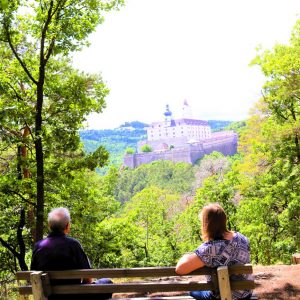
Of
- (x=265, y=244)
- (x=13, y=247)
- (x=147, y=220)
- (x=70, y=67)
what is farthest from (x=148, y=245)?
(x=70, y=67)

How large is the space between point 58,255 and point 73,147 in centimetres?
691

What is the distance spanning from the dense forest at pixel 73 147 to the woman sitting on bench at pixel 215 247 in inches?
101

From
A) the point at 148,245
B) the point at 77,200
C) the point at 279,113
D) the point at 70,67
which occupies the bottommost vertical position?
the point at 148,245

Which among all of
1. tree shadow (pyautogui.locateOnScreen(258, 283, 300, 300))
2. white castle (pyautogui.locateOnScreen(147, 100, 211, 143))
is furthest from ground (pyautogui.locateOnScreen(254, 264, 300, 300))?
white castle (pyautogui.locateOnScreen(147, 100, 211, 143))

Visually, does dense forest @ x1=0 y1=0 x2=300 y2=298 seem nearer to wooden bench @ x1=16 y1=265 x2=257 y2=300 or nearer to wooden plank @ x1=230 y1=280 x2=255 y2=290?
wooden bench @ x1=16 y1=265 x2=257 y2=300

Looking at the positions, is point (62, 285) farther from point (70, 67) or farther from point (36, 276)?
point (70, 67)

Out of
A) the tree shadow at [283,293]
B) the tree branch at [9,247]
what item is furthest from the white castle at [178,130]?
the tree shadow at [283,293]

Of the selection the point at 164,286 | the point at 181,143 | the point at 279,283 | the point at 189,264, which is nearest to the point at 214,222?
the point at 189,264

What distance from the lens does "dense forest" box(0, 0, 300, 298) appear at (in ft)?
32.3

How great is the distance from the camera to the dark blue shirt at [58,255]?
364cm

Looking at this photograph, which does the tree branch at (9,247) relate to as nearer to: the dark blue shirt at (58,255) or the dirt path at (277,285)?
the dirt path at (277,285)

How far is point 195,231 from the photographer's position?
2728cm

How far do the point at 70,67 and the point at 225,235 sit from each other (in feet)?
32.2

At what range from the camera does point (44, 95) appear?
34.3ft
